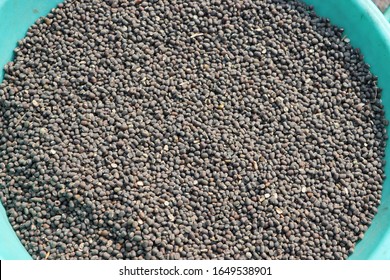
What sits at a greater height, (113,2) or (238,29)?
(238,29)

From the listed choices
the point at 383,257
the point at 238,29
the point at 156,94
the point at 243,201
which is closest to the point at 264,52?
the point at 238,29

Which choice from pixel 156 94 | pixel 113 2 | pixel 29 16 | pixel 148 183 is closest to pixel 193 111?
pixel 156 94

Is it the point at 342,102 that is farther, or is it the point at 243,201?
the point at 342,102

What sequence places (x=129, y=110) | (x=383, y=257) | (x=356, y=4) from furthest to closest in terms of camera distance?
(x=356, y=4) < (x=129, y=110) < (x=383, y=257)

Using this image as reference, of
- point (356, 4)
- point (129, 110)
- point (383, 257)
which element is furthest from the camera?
point (356, 4)

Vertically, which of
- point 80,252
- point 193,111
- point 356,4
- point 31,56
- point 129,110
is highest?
point 356,4

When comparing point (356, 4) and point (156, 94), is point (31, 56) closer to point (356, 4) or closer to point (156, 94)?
point (156, 94)
